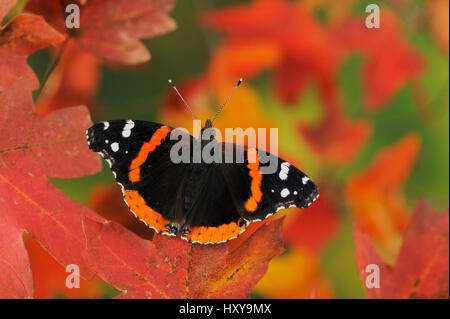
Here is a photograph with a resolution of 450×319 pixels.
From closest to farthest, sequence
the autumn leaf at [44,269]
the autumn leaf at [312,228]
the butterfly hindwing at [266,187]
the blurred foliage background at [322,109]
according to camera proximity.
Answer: the butterfly hindwing at [266,187], the autumn leaf at [44,269], the blurred foliage background at [322,109], the autumn leaf at [312,228]

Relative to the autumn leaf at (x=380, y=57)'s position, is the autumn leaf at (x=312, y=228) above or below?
below

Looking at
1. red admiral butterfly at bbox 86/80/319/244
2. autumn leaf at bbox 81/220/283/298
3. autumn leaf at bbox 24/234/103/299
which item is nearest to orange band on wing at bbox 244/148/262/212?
red admiral butterfly at bbox 86/80/319/244

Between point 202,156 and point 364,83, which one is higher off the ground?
point 364,83

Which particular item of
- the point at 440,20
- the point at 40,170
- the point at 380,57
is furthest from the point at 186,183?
the point at 440,20

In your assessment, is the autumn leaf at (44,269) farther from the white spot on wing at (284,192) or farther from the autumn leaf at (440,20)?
the autumn leaf at (440,20)

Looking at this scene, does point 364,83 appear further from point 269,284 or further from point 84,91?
point 84,91

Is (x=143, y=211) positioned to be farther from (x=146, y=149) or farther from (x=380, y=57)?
(x=380, y=57)

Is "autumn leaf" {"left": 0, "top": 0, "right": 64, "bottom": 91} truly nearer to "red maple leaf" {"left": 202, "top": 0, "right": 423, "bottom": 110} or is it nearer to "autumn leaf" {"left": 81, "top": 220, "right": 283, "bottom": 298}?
"autumn leaf" {"left": 81, "top": 220, "right": 283, "bottom": 298}

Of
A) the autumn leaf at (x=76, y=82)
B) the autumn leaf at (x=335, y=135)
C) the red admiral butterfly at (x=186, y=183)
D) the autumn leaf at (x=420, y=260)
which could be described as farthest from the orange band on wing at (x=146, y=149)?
the autumn leaf at (x=335, y=135)
